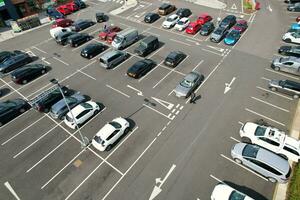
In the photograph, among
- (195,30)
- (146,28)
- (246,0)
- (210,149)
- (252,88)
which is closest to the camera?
(210,149)

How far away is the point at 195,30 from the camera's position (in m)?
42.6

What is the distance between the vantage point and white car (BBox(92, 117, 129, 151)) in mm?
22469

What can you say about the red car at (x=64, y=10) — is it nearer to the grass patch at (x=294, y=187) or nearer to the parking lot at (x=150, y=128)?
the parking lot at (x=150, y=128)

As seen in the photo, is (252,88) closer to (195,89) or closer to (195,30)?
(195,89)

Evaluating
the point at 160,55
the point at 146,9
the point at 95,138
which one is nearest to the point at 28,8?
the point at 146,9

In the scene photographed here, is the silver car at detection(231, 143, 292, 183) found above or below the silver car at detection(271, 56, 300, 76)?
below

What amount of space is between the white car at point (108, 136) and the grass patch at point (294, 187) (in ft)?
52.6

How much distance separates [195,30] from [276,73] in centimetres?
1713

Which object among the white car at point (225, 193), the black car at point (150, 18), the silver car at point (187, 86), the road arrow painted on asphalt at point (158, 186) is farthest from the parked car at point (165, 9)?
the white car at point (225, 193)

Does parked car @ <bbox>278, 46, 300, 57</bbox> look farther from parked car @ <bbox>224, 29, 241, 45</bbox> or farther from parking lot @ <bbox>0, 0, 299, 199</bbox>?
parked car @ <bbox>224, 29, 241, 45</bbox>

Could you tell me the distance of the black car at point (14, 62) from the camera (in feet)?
114

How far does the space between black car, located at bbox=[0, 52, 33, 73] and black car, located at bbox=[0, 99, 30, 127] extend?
9751 millimetres

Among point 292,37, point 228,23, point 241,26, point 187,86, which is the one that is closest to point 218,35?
point 228,23

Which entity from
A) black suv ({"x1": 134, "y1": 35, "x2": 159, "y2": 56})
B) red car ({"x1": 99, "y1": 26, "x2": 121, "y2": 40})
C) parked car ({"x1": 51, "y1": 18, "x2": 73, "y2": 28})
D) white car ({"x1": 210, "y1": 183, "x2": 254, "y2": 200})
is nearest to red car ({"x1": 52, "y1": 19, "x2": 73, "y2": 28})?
parked car ({"x1": 51, "y1": 18, "x2": 73, "y2": 28})
